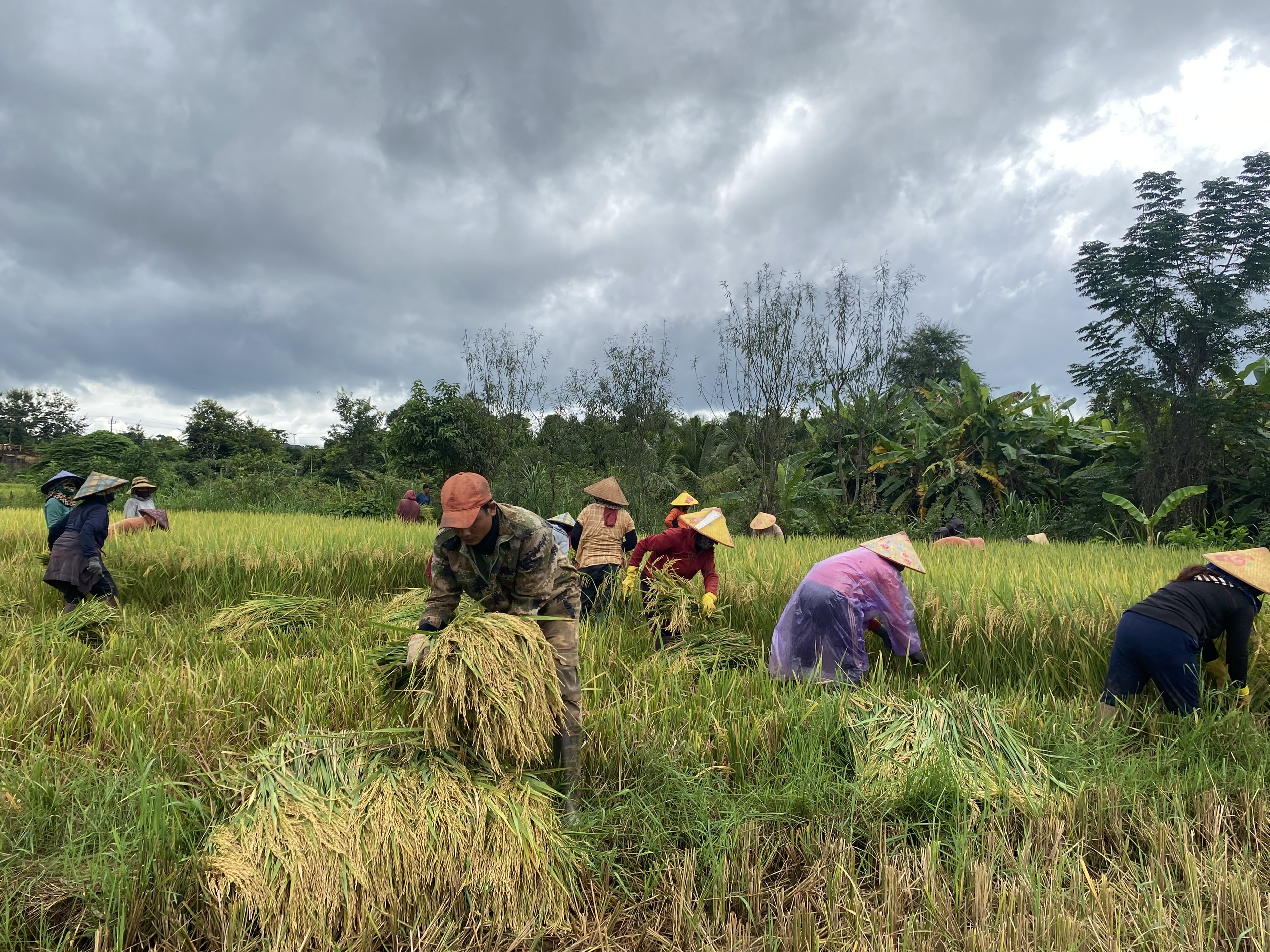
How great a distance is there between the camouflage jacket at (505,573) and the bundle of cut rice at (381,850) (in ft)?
1.98

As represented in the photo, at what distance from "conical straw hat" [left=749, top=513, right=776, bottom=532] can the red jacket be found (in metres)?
4.49

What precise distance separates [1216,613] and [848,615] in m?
1.54

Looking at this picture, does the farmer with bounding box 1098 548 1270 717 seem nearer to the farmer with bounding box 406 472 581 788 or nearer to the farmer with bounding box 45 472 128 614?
the farmer with bounding box 406 472 581 788

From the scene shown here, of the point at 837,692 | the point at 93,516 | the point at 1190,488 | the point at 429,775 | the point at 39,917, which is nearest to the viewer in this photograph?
the point at 39,917

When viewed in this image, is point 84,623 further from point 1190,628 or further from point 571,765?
point 1190,628

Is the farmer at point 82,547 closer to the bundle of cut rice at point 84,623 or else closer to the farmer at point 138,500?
the bundle of cut rice at point 84,623

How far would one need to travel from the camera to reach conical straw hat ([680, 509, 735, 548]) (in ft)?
12.2

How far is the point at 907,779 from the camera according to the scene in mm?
2193

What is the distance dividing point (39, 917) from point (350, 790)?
833mm

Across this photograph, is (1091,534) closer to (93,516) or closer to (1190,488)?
(1190,488)

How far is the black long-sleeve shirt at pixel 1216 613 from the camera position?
8.61 ft

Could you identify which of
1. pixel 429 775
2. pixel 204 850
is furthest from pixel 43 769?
pixel 429 775

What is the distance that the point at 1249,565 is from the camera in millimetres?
2656

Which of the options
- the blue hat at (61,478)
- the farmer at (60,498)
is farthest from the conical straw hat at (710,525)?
the farmer at (60,498)
